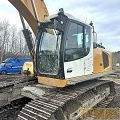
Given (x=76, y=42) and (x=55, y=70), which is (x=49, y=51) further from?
(x=76, y=42)

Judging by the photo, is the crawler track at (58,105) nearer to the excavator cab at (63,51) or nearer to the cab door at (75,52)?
the excavator cab at (63,51)

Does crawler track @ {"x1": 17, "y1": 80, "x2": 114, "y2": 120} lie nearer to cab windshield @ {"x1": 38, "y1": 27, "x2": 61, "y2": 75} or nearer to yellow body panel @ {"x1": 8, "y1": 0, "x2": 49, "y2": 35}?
cab windshield @ {"x1": 38, "y1": 27, "x2": 61, "y2": 75}

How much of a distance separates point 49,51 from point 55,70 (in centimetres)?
57

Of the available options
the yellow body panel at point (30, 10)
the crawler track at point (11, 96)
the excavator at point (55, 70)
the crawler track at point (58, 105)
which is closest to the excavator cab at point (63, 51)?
the excavator at point (55, 70)

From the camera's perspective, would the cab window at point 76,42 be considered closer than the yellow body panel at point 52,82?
No

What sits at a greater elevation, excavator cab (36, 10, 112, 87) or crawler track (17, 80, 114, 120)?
excavator cab (36, 10, 112, 87)

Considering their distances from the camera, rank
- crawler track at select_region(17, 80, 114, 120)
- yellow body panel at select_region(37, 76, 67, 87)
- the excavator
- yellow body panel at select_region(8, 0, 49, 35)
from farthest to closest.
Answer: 1. yellow body panel at select_region(8, 0, 49, 35)
2. yellow body panel at select_region(37, 76, 67, 87)
3. the excavator
4. crawler track at select_region(17, 80, 114, 120)

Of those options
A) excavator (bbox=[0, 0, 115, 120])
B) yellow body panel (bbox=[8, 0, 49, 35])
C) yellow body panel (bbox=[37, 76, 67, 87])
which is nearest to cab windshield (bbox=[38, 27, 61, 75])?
excavator (bbox=[0, 0, 115, 120])

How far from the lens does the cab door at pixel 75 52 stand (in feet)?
16.2

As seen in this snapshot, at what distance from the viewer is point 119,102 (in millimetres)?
7602

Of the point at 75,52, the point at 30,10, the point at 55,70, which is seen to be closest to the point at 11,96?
the point at 55,70

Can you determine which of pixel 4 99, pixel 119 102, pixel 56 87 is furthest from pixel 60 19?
pixel 119 102

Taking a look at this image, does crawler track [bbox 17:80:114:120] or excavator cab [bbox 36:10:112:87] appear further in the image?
excavator cab [bbox 36:10:112:87]

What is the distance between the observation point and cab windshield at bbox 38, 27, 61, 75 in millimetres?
4915
